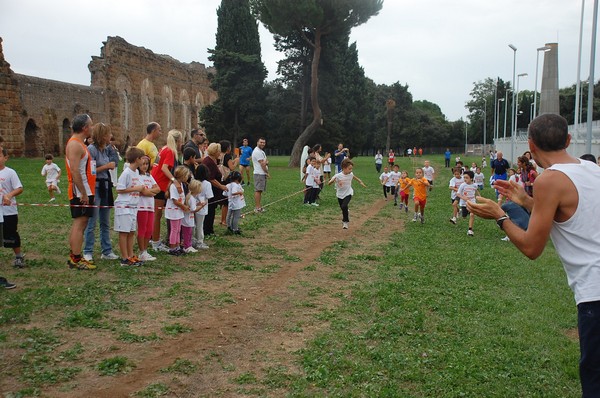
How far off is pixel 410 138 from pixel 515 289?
264 feet

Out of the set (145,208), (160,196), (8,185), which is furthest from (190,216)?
(8,185)

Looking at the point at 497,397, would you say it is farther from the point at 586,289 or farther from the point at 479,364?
the point at 586,289

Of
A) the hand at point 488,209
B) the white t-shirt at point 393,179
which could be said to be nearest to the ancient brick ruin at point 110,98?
the white t-shirt at point 393,179

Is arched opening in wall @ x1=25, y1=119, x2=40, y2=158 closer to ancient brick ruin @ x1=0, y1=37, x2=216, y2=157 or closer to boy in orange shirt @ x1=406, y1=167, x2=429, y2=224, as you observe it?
ancient brick ruin @ x1=0, y1=37, x2=216, y2=157

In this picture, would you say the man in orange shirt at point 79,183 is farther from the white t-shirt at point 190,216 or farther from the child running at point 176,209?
the white t-shirt at point 190,216

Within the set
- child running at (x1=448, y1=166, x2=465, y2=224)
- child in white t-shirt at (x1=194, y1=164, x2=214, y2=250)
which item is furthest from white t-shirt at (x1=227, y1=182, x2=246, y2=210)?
child running at (x1=448, y1=166, x2=465, y2=224)

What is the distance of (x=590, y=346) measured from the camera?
3.21 metres

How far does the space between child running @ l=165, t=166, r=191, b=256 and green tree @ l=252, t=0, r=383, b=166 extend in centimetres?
2955

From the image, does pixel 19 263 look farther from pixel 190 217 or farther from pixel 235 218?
pixel 235 218

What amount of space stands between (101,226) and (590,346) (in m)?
7.20

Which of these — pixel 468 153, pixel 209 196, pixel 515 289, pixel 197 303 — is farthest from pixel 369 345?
pixel 468 153

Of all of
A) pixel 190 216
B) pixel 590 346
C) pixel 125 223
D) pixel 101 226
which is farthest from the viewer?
pixel 190 216

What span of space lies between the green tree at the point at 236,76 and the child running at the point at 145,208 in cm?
3420

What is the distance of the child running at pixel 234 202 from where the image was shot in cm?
1179
